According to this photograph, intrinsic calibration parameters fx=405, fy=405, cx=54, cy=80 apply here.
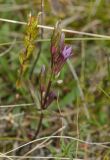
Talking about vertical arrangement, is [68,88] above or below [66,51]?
below

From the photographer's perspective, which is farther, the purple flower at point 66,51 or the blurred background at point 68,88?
the blurred background at point 68,88

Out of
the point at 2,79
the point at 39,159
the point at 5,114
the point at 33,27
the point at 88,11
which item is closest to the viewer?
the point at 33,27

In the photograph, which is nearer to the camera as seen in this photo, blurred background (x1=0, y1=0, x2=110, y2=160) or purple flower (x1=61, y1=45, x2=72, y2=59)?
purple flower (x1=61, y1=45, x2=72, y2=59)

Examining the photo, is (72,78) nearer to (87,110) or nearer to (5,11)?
(87,110)

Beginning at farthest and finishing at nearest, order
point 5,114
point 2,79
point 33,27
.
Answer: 1. point 2,79
2. point 5,114
3. point 33,27

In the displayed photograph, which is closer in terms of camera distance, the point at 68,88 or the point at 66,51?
the point at 66,51

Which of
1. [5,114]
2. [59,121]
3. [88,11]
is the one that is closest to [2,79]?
[5,114]

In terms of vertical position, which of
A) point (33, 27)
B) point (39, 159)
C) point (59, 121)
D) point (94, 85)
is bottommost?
point (39, 159)

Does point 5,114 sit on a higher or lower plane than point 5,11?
lower
